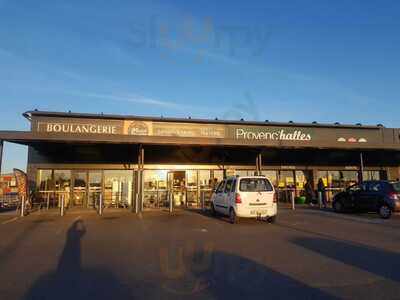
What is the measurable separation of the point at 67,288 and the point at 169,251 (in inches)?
127

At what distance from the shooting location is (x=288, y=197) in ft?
83.4

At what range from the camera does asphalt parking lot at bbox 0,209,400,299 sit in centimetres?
554

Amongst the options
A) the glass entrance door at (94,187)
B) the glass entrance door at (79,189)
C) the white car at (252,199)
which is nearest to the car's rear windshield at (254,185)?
the white car at (252,199)

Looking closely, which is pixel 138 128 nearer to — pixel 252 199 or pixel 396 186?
pixel 252 199

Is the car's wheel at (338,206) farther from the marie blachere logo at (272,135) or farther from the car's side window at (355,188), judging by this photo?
the marie blachere logo at (272,135)

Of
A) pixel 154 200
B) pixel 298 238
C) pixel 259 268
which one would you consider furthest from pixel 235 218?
pixel 154 200

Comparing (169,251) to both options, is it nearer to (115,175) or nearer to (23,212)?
(23,212)

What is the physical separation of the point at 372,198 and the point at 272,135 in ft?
33.3

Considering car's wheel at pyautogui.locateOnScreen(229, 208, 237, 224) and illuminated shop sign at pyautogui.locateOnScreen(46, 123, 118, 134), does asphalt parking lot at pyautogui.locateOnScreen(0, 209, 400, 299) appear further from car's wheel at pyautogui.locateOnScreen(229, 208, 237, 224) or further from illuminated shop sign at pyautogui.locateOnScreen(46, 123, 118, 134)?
illuminated shop sign at pyautogui.locateOnScreen(46, 123, 118, 134)

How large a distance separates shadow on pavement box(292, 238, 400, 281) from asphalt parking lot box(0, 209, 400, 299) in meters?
0.02

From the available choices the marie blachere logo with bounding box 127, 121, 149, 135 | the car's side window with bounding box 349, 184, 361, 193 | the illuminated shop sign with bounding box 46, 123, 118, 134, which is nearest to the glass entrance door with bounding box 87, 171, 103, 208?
the illuminated shop sign with bounding box 46, 123, 118, 134

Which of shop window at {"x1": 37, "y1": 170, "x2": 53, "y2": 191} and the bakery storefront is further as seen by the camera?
shop window at {"x1": 37, "y1": 170, "x2": 53, "y2": 191}

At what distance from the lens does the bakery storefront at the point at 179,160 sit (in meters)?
21.8

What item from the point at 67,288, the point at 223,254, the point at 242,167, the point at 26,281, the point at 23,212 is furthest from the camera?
the point at 242,167
